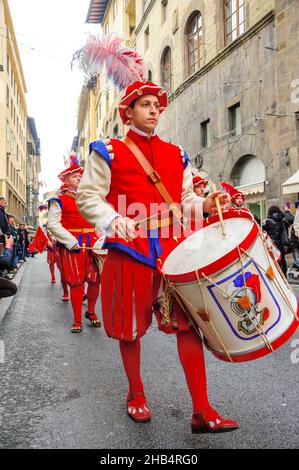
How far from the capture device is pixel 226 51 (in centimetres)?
1772

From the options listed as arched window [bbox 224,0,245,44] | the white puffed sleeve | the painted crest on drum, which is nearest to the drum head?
the painted crest on drum

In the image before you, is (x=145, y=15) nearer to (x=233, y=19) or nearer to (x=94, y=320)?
(x=233, y=19)

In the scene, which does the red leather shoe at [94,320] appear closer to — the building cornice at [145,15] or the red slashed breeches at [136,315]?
the red slashed breeches at [136,315]

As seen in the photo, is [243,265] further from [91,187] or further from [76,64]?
[76,64]

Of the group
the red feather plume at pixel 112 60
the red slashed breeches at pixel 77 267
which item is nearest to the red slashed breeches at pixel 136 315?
the red feather plume at pixel 112 60

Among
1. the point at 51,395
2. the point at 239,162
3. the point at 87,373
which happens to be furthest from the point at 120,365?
the point at 239,162

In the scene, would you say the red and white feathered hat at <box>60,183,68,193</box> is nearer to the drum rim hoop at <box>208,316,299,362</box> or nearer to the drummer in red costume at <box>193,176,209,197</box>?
the drummer in red costume at <box>193,176,209,197</box>

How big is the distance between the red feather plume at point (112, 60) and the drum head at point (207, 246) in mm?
1627

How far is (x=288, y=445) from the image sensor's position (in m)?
2.38

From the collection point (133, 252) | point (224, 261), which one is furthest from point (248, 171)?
point (224, 261)

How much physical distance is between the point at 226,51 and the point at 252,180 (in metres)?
4.99
